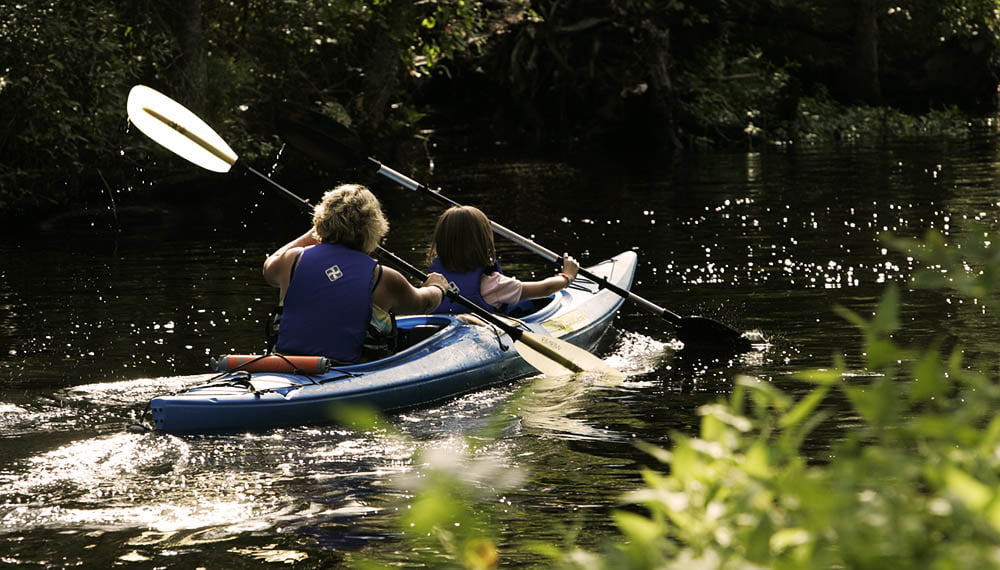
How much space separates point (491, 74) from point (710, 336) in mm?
18678

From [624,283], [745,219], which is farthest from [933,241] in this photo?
[745,219]

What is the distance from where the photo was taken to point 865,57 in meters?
28.3

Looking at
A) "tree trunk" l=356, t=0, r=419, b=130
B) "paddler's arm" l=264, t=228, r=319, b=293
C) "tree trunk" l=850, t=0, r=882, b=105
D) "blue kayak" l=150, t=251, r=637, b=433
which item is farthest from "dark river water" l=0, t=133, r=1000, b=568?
"tree trunk" l=850, t=0, r=882, b=105

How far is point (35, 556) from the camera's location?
13.5 feet

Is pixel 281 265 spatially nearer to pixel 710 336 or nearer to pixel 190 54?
pixel 710 336

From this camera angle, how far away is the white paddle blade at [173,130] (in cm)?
734

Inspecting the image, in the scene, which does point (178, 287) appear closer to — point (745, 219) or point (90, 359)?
point (90, 359)

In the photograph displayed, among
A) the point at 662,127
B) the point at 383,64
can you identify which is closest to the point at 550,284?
the point at 383,64

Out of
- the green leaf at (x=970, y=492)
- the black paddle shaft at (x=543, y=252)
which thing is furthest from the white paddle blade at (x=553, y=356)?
the green leaf at (x=970, y=492)

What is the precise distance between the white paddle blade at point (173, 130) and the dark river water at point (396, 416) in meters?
1.27

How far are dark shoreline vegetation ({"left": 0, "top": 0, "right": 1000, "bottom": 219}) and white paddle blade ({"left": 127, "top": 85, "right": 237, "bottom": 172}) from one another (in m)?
7.02

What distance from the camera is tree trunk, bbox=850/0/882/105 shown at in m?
27.9

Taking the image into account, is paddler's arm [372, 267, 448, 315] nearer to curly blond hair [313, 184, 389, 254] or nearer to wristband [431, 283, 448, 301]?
wristband [431, 283, 448, 301]

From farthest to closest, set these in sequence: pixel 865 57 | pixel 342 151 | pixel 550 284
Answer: pixel 865 57, pixel 342 151, pixel 550 284
